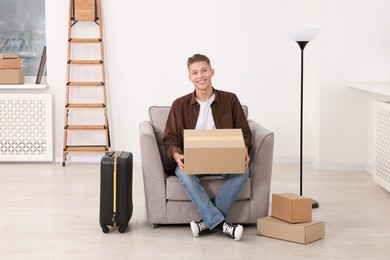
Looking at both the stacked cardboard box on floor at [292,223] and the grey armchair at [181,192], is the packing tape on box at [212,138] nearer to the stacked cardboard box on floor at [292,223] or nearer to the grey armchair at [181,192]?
the grey armchair at [181,192]

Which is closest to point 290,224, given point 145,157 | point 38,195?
point 145,157

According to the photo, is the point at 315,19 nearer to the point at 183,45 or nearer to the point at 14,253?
the point at 183,45

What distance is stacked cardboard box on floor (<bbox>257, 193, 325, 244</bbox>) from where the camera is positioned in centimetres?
433

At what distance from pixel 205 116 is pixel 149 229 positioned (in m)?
0.82

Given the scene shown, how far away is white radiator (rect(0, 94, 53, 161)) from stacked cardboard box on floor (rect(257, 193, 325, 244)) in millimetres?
3289

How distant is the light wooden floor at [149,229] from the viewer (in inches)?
163

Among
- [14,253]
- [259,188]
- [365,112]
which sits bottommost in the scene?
[14,253]

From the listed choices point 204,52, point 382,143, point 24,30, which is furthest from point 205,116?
point 24,30

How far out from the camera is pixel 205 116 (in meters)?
4.80

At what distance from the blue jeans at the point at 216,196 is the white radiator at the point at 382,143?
5.14 ft

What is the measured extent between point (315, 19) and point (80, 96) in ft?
7.80

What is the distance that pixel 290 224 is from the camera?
4.39 metres

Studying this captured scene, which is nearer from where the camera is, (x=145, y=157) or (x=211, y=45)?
(x=145, y=157)

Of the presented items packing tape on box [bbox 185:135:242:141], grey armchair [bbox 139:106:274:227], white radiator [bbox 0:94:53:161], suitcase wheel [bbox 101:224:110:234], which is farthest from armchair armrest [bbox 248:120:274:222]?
white radiator [bbox 0:94:53:161]
